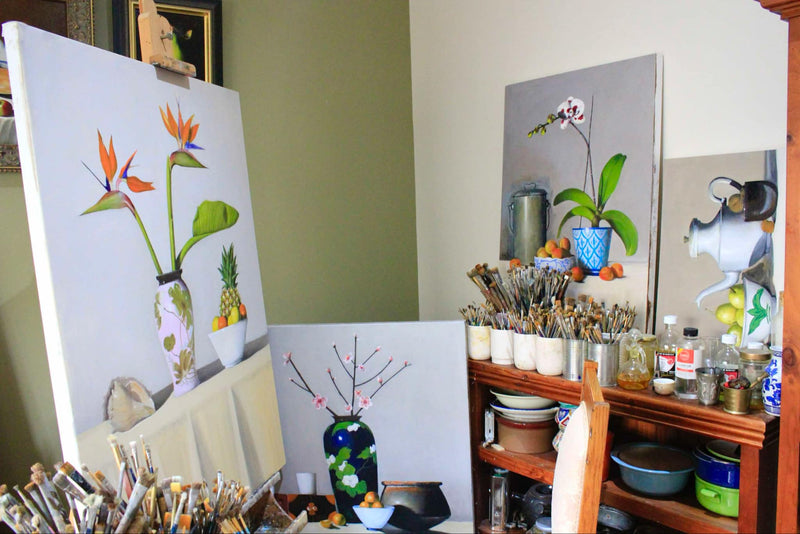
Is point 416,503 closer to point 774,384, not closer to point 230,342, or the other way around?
point 230,342

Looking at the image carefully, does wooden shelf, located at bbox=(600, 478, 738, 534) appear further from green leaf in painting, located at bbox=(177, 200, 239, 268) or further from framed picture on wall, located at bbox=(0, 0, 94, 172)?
framed picture on wall, located at bbox=(0, 0, 94, 172)

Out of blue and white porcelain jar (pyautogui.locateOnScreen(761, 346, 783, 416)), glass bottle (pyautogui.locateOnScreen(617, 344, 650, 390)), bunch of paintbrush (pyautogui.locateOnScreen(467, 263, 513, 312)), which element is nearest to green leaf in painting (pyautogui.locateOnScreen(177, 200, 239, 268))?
bunch of paintbrush (pyautogui.locateOnScreen(467, 263, 513, 312))

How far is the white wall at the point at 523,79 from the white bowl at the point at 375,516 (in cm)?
89

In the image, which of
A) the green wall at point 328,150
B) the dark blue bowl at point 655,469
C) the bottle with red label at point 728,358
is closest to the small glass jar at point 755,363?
the bottle with red label at point 728,358

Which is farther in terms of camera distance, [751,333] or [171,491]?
[751,333]

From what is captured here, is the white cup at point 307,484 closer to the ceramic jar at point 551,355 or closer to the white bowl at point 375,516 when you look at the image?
the white bowl at point 375,516

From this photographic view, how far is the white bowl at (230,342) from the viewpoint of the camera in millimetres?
1384

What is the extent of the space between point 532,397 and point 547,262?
1.35ft

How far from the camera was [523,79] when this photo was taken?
1984 mm

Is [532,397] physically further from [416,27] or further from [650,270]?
[416,27]

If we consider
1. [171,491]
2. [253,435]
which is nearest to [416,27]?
[253,435]

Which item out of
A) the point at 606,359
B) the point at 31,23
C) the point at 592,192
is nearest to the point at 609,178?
the point at 592,192

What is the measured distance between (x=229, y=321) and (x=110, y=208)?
409mm

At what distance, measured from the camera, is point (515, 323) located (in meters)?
1.67
